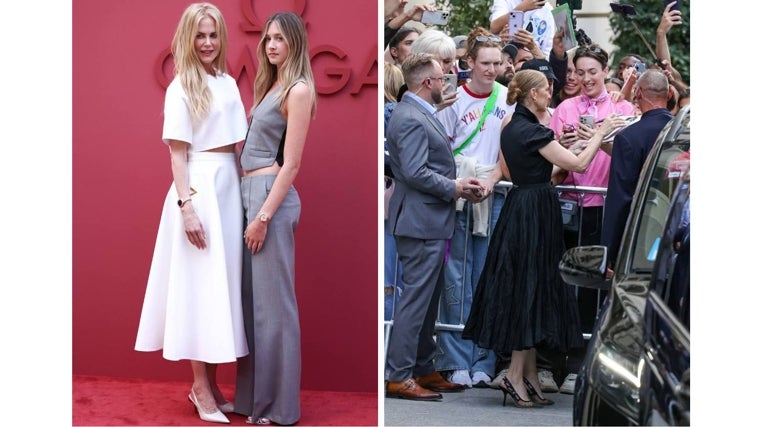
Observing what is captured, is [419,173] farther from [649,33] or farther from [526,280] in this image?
[649,33]

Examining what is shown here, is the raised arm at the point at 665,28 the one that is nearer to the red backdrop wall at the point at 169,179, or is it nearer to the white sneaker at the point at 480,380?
the red backdrop wall at the point at 169,179

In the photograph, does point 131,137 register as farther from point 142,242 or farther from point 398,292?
point 398,292

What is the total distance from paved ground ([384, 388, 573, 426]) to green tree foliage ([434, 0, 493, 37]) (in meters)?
1.55

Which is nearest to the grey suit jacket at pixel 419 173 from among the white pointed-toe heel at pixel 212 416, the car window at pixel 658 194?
the white pointed-toe heel at pixel 212 416

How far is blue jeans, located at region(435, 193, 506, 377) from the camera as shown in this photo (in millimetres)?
5480

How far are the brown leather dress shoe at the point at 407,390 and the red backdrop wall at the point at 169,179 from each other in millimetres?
719

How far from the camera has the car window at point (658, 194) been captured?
339 cm

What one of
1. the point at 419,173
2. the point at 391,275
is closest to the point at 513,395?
the point at 391,275

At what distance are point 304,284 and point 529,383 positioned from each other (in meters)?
1.17

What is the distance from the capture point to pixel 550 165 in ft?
18.2

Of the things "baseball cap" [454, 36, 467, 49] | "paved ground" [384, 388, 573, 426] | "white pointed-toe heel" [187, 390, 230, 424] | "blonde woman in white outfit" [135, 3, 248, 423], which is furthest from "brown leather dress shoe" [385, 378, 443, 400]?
"baseball cap" [454, 36, 467, 49]

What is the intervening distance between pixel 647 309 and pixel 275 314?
94.8 inches

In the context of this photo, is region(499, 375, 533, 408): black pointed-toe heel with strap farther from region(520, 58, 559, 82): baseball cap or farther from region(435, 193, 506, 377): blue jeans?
region(520, 58, 559, 82): baseball cap
